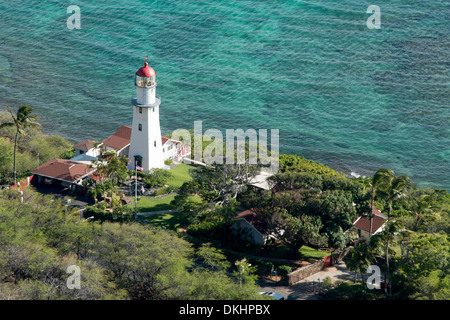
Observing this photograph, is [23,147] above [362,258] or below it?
above

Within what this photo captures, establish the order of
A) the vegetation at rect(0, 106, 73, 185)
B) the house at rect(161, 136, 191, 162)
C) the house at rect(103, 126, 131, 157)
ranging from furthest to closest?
the house at rect(161, 136, 191, 162), the house at rect(103, 126, 131, 157), the vegetation at rect(0, 106, 73, 185)

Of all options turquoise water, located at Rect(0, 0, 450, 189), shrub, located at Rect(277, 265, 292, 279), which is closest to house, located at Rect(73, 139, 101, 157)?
turquoise water, located at Rect(0, 0, 450, 189)

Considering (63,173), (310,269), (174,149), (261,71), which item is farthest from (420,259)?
(261,71)

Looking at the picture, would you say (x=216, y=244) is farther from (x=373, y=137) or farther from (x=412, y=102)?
(x=412, y=102)

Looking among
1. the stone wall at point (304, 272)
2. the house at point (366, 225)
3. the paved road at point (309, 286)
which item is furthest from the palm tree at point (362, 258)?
the house at point (366, 225)

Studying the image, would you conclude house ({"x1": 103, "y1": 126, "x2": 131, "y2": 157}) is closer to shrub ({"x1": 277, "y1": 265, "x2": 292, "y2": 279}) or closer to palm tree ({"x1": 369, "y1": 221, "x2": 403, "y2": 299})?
shrub ({"x1": 277, "y1": 265, "x2": 292, "y2": 279})

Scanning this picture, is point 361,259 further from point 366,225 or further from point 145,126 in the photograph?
point 145,126
